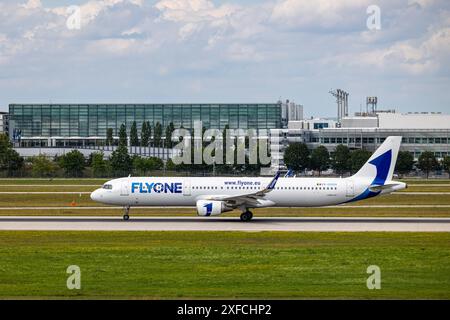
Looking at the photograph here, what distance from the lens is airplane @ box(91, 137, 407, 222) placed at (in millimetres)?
60750

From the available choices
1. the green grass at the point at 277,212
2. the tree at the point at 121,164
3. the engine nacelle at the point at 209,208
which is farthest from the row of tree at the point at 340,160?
the engine nacelle at the point at 209,208

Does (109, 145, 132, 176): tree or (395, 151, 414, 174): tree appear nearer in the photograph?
(109, 145, 132, 176): tree

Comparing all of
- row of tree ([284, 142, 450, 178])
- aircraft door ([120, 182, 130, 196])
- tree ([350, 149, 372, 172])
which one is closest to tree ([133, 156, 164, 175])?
row of tree ([284, 142, 450, 178])

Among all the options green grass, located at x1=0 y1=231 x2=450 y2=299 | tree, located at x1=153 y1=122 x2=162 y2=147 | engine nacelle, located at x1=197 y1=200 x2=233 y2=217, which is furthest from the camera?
tree, located at x1=153 y1=122 x2=162 y2=147

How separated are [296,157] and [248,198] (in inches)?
3600

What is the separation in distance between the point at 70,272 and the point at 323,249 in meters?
13.5

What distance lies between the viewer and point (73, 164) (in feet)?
469

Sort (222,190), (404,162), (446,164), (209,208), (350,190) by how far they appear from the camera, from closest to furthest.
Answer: (209,208) < (222,190) < (350,190) < (404,162) < (446,164)

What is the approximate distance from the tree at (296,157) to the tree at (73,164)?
112 ft

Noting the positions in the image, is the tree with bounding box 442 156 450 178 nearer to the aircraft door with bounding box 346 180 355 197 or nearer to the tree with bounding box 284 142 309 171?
the tree with bounding box 284 142 309 171

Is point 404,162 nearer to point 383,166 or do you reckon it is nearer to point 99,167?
point 99,167

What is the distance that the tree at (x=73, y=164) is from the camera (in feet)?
470

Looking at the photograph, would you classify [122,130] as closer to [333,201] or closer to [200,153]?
[200,153]

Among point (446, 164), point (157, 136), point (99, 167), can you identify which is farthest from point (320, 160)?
point (157, 136)
